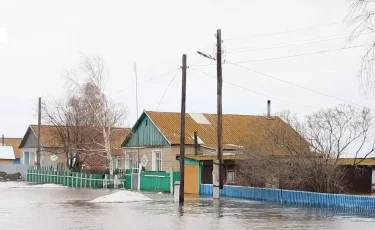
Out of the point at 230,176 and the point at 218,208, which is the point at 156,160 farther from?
the point at 218,208

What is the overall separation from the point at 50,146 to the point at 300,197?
44.3 metres

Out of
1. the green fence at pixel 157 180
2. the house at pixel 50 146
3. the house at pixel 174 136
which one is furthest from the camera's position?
the house at pixel 50 146

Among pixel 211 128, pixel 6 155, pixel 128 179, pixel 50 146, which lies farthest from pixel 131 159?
pixel 6 155

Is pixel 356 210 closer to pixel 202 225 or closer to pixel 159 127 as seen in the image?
pixel 202 225

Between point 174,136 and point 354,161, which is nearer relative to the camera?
point 354,161

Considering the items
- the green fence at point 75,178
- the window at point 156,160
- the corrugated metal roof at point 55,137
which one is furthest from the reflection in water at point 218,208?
the corrugated metal roof at point 55,137

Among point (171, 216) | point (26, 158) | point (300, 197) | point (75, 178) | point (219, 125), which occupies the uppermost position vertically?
point (219, 125)

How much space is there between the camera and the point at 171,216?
24.4 m

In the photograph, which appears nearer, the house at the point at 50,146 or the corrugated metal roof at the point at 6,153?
the house at the point at 50,146

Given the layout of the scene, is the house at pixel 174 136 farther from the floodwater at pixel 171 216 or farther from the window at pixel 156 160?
the floodwater at pixel 171 216

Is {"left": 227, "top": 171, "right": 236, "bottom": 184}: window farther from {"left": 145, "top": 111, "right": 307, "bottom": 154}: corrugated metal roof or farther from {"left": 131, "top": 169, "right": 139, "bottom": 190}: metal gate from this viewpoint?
{"left": 131, "top": 169, "right": 139, "bottom": 190}: metal gate

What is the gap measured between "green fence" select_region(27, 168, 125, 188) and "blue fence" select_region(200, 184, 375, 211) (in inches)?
464

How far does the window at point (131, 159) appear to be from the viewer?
5380cm

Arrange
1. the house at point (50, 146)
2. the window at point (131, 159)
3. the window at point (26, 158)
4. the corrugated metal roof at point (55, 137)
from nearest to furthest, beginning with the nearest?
the window at point (131, 159) < the house at point (50, 146) < the corrugated metal roof at point (55, 137) < the window at point (26, 158)
